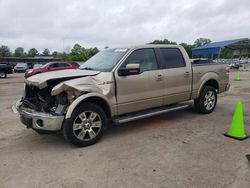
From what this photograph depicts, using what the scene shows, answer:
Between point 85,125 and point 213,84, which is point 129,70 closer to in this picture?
point 85,125

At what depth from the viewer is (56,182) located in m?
3.27

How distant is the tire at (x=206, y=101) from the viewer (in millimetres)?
6535

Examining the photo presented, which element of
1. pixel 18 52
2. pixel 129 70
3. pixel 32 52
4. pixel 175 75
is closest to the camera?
pixel 129 70

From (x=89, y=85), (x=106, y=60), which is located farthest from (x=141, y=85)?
(x=89, y=85)

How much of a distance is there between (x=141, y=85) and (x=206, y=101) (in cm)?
251

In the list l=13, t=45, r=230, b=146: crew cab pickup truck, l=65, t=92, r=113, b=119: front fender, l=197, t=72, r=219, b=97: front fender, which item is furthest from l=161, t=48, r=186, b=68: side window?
l=65, t=92, r=113, b=119: front fender

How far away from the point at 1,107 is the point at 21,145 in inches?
170

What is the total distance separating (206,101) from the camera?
6.71m

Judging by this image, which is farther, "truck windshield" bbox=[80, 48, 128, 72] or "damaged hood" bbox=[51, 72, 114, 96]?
"truck windshield" bbox=[80, 48, 128, 72]

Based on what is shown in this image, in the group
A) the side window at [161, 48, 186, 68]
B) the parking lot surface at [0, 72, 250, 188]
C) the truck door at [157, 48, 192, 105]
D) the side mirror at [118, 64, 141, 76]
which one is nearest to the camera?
the parking lot surface at [0, 72, 250, 188]

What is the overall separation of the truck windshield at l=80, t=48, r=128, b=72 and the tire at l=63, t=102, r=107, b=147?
3.04 ft

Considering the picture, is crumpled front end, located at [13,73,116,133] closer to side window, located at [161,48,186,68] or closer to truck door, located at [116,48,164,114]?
truck door, located at [116,48,164,114]

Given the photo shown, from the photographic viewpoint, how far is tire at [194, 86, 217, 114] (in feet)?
21.4

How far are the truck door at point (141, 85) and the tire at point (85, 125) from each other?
1.68ft
